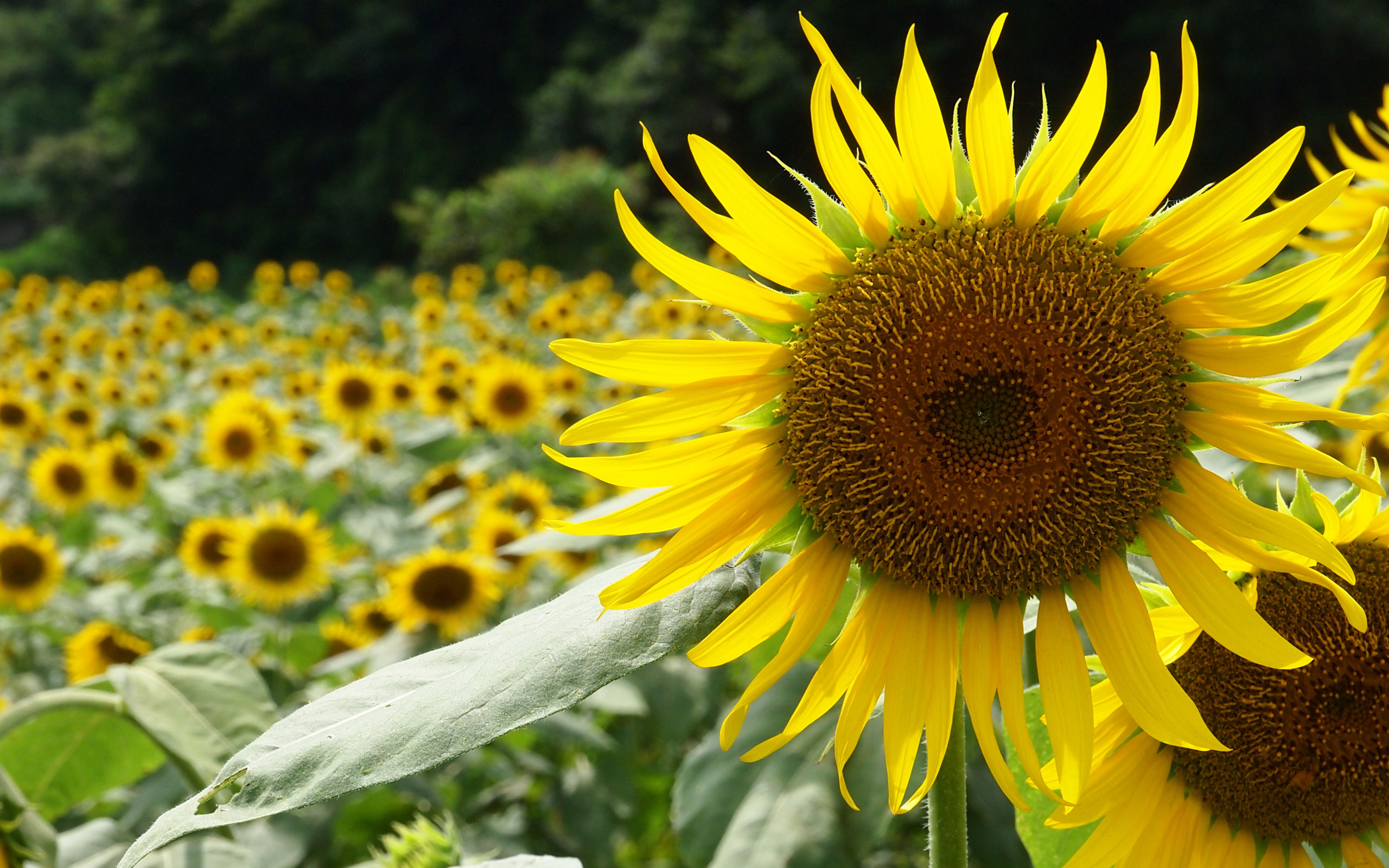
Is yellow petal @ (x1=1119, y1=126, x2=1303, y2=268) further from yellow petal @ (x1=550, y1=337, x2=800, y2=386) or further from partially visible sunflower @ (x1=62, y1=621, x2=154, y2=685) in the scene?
partially visible sunflower @ (x1=62, y1=621, x2=154, y2=685)

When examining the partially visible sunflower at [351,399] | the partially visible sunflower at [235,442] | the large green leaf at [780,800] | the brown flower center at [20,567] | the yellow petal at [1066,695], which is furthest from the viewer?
the partially visible sunflower at [351,399]

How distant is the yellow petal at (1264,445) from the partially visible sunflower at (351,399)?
180 inches

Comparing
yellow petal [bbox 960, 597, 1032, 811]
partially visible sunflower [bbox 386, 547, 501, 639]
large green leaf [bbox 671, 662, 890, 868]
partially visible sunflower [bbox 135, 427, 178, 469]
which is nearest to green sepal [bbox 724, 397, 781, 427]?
yellow petal [bbox 960, 597, 1032, 811]

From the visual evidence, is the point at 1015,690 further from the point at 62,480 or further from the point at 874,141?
the point at 62,480

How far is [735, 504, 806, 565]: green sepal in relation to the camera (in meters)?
0.91

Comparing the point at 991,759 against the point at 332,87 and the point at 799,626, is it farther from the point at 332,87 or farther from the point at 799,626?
the point at 332,87

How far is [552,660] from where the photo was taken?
74cm

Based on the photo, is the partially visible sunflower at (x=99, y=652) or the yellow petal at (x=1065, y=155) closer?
the yellow petal at (x=1065, y=155)

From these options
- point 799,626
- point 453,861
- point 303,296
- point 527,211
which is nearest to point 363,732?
point 799,626

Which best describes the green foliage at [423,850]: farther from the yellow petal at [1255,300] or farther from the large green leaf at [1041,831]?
the yellow petal at [1255,300]

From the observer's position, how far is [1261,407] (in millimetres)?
793

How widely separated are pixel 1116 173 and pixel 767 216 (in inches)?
10.4

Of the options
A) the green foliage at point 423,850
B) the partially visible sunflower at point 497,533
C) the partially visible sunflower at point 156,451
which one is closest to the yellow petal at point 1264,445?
the green foliage at point 423,850

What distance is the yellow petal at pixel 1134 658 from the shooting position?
2.52 ft
